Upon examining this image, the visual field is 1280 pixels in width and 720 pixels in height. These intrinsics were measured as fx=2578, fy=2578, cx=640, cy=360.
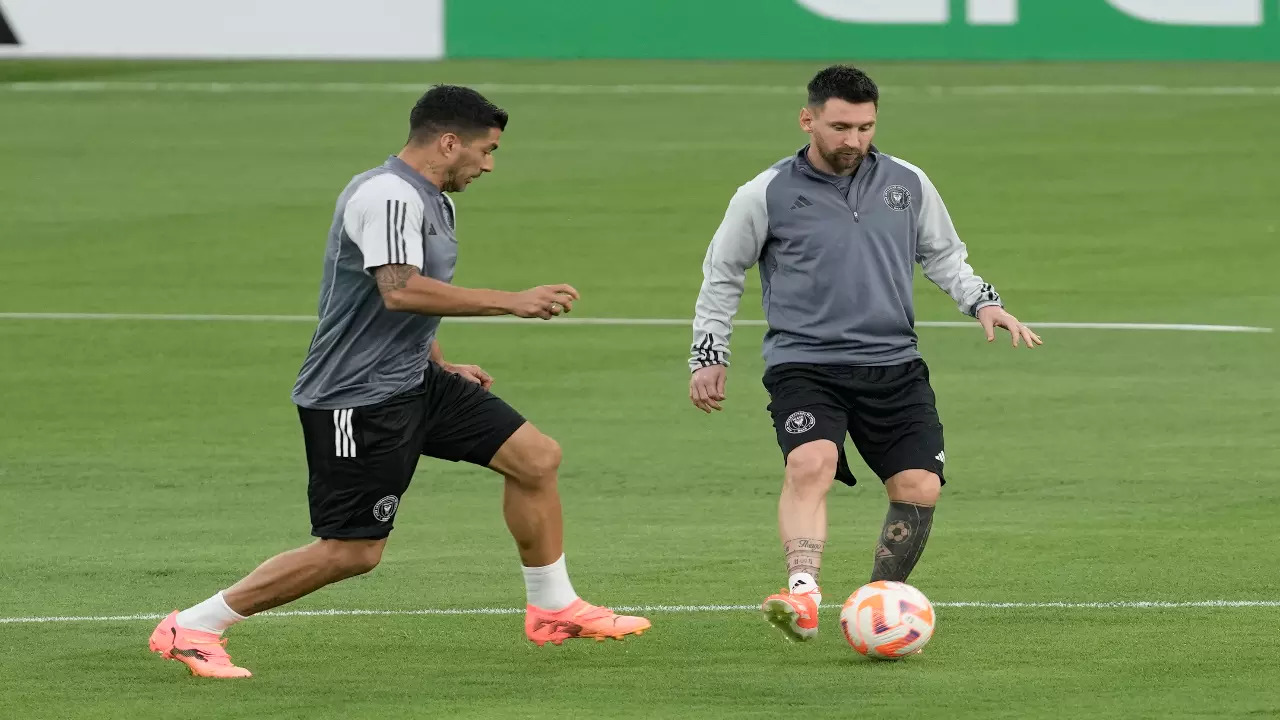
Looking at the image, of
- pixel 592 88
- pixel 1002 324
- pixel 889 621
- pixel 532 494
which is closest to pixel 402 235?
pixel 532 494

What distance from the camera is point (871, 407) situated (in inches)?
345

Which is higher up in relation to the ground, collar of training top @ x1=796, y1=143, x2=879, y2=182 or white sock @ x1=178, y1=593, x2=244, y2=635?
collar of training top @ x1=796, y1=143, x2=879, y2=182

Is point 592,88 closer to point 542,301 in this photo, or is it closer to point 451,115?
point 451,115

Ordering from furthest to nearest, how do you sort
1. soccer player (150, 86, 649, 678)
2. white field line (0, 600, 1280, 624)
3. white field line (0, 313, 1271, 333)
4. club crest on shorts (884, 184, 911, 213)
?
white field line (0, 313, 1271, 333) < white field line (0, 600, 1280, 624) < club crest on shorts (884, 184, 911, 213) < soccer player (150, 86, 649, 678)

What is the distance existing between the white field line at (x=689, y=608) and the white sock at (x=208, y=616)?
3.13ft

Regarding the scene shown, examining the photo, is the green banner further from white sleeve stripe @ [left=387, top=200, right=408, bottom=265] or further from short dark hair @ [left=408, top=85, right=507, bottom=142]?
white sleeve stripe @ [left=387, top=200, right=408, bottom=265]

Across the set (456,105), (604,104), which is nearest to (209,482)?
(456,105)

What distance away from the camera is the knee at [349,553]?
8.30 metres

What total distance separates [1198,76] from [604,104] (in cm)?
762

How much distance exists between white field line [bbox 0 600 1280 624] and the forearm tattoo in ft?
2.84

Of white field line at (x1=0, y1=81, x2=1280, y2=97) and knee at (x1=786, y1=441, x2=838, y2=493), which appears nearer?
knee at (x1=786, y1=441, x2=838, y2=493)

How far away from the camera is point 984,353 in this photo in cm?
1630

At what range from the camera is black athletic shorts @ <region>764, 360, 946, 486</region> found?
28.6 feet

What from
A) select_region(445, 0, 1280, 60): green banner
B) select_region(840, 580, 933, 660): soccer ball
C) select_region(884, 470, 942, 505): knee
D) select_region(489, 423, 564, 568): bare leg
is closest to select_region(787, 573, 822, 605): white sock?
select_region(840, 580, 933, 660): soccer ball
